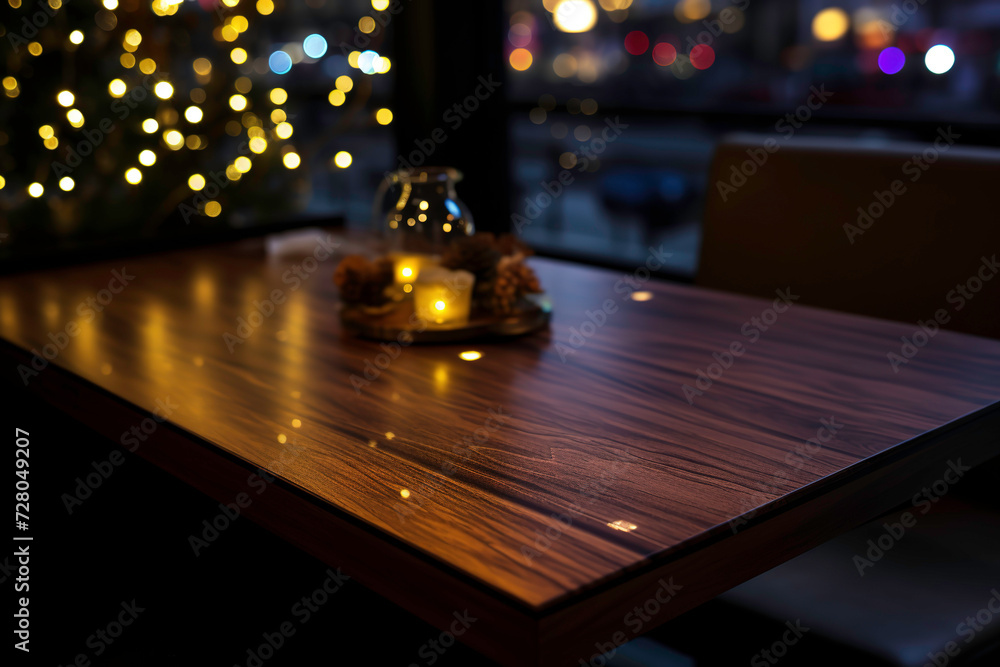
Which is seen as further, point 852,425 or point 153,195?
point 153,195

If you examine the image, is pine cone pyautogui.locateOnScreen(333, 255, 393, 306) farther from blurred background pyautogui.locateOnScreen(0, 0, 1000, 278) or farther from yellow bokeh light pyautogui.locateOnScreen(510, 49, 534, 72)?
yellow bokeh light pyautogui.locateOnScreen(510, 49, 534, 72)

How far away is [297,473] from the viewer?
36.2 inches

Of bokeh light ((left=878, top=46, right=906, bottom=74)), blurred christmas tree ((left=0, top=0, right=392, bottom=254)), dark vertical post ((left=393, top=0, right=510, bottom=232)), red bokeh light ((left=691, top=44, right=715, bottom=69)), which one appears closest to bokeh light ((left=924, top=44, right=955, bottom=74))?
bokeh light ((left=878, top=46, right=906, bottom=74))

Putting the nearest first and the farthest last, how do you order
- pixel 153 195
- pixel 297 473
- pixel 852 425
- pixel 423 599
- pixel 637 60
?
pixel 423 599 < pixel 297 473 < pixel 852 425 < pixel 153 195 < pixel 637 60

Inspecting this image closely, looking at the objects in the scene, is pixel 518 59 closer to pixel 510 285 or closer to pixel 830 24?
pixel 510 285

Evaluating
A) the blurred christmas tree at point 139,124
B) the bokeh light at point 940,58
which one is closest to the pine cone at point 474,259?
the blurred christmas tree at point 139,124

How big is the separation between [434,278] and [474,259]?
7 cm

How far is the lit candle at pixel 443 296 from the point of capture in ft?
4.52

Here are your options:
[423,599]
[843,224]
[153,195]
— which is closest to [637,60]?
[153,195]

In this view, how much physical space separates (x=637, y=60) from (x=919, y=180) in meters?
3.95

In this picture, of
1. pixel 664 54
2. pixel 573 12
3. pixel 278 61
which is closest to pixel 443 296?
pixel 278 61

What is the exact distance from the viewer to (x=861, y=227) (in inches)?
68.4

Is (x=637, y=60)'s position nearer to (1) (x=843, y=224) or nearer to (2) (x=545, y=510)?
(1) (x=843, y=224)

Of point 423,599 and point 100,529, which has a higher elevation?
point 423,599
